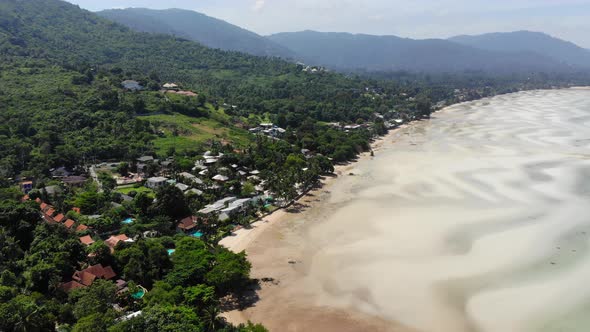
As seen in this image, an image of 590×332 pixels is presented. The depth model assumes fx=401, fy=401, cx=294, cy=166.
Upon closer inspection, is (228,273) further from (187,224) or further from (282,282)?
(187,224)

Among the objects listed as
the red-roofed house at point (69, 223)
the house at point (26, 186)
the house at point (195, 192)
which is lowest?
the house at point (26, 186)

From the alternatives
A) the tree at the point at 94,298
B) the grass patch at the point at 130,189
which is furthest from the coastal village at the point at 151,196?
the tree at the point at 94,298

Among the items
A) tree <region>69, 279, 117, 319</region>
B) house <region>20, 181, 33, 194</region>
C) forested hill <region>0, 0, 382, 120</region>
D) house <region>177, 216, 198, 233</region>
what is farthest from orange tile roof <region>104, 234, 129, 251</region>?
forested hill <region>0, 0, 382, 120</region>

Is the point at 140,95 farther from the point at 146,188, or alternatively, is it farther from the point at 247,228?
the point at 247,228

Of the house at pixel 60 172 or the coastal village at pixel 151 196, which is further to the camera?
the house at pixel 60 172

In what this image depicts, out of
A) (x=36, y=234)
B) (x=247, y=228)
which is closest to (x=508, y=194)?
(x=247, y=228)

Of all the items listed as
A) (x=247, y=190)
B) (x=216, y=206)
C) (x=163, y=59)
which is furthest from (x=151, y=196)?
(x=163, y=59)

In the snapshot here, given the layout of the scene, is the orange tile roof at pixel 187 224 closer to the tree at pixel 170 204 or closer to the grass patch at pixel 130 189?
the tree at pixel 170 204
